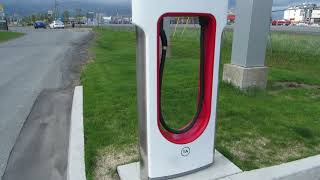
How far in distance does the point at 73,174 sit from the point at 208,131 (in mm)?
1435

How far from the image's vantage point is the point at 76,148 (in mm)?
3809

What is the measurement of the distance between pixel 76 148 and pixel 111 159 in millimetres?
488

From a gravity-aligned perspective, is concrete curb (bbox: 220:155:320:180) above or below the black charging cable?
below

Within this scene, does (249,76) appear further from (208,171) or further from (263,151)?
(208,171)

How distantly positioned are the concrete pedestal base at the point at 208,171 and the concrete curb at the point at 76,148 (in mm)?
415

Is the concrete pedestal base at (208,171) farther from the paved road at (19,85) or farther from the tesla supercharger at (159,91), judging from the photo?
the paved road at (19,85)

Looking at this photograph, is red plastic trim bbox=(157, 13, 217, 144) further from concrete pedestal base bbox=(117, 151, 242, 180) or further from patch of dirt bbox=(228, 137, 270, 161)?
patch of dirt bbox=(228, 137, 270, 161)

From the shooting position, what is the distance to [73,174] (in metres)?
3.26

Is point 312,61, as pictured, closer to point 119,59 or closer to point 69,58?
point 119,59

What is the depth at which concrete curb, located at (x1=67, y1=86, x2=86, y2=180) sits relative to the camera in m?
3.28

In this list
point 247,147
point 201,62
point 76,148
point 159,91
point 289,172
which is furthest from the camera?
point 247,147

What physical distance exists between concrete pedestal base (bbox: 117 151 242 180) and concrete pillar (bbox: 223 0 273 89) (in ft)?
10.8

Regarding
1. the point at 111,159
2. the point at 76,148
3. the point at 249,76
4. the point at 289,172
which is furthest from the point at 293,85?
the point at 76,148

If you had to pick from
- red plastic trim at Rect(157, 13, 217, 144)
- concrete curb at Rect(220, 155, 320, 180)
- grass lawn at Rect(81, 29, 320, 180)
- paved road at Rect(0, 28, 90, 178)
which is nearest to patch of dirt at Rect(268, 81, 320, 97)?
grass lawn at Rect(81, 29, 320, 180)
